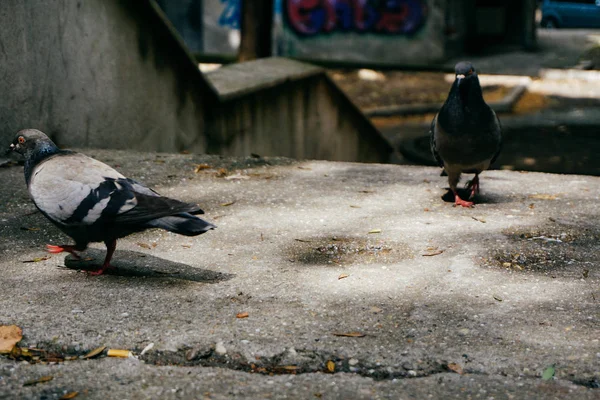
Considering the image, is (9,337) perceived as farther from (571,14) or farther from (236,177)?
(571,14)

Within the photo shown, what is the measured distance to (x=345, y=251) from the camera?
14.7 feet

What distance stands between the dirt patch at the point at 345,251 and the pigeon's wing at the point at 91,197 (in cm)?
96

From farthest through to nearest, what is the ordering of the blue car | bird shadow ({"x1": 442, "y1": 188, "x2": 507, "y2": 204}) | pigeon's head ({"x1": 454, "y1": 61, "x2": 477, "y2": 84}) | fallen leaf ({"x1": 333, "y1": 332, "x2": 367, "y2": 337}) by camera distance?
the blue car, bird shadow ({"x1": 442, "y1": 188, "x2": 507, "y2": 204}), pigeon's head ({"x1": 454, "y1": 61, "x2": 477, "y2": 84}), fallen leaf ({"x1": 333, "y1": 332, "x2": 367, "y2": 337})

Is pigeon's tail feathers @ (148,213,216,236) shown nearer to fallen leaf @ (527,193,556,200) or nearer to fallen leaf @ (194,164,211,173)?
fallen leaf @ (194,164,211,173)

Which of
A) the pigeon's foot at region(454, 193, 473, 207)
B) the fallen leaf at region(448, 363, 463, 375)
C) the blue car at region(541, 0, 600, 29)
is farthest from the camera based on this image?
the blue car at region(541, 0, 600, 29)

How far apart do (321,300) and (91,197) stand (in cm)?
123

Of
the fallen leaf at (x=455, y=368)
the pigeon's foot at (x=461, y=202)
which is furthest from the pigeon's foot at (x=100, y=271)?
the pigeon's foot at (x=461, y=202)

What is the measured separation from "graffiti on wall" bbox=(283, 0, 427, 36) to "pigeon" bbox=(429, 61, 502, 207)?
658 inches

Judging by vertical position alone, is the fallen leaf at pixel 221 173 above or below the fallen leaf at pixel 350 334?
above

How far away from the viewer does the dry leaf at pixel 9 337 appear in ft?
10.4

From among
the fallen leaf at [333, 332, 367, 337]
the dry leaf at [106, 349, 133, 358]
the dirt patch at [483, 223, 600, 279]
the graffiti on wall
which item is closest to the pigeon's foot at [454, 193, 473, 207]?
the dirt patch at [483, 223, 600, 279]

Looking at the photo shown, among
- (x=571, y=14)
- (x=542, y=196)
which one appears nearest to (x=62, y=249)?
(x=542, y=196)

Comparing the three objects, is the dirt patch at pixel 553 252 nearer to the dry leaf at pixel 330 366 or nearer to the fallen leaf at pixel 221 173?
the dry leaf at pixel 330 366

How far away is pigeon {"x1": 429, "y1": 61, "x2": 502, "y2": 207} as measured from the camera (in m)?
5.31
